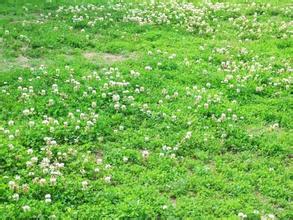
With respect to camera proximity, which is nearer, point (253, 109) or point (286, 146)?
point (286, 146)

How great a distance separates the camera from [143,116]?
1247cm

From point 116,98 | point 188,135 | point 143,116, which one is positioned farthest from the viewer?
point 116,98

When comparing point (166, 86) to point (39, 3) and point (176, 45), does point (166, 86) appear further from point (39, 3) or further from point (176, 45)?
point (39, 3)

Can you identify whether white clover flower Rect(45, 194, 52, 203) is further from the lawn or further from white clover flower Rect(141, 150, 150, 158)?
white clover flower Rect(141, 150, 150, 158)

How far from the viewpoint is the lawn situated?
962 centimetres

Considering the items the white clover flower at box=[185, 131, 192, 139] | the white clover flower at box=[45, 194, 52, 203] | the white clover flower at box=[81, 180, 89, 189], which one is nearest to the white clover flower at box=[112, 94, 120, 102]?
the white clover flower at box=[185, 131, 192, 139]

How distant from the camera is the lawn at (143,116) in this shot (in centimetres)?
962

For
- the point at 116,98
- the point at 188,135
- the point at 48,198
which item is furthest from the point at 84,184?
the point at 116,98

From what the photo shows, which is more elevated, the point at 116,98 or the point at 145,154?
the point at 116,98

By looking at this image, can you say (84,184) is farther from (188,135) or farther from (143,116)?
(143,116)

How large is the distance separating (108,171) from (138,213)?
1417mm

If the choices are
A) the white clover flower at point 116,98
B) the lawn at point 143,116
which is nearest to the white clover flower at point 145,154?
the lawn at point 143,116

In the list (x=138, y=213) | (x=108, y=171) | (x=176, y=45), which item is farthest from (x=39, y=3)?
(x=138, y=213)

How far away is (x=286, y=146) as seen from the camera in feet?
38.3
